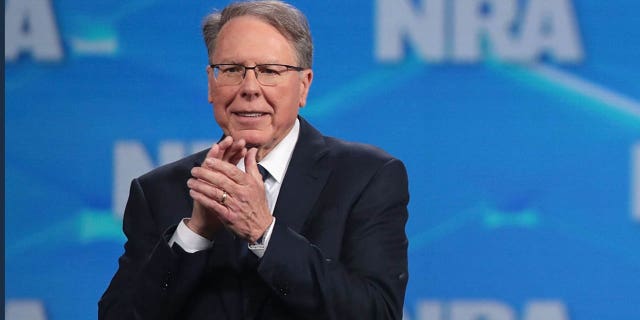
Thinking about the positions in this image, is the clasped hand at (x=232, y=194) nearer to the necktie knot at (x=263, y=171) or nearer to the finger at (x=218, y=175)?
the finger at (x=218, y=175)

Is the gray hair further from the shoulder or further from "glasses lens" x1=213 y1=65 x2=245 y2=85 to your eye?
the shoulder

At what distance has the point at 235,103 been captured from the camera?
71.5 inches

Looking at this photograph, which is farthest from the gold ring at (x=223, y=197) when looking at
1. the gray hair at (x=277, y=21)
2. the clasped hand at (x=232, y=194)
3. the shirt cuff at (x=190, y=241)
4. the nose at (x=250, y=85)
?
the gray hair at (x=277, y=21)

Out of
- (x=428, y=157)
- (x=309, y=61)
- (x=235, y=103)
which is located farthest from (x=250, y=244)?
(x=428, y=157)

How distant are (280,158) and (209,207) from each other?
0.29 meters

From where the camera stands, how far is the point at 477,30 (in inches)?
121

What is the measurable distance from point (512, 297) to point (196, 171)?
1.61m

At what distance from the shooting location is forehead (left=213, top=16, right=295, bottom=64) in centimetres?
180

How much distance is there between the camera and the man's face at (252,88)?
1.81 metres

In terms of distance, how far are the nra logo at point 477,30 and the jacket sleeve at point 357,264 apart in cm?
124

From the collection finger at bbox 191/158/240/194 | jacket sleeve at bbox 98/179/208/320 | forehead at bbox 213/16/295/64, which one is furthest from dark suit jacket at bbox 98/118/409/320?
forehead at bbox 213/16/295/64

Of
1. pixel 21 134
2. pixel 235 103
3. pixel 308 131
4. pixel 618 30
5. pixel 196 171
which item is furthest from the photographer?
pixel 21 134

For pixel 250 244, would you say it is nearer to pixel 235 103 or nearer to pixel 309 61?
pixel 235 103

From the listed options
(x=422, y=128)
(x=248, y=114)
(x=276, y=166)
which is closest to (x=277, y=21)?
(x=248, y=114)
